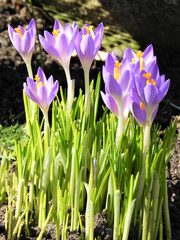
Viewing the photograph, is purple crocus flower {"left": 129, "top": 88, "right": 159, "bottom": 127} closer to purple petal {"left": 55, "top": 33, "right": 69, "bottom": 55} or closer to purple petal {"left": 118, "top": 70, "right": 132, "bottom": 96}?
purple petal {"left": 118, "top": 70, "right": 132, "bottom": 96}

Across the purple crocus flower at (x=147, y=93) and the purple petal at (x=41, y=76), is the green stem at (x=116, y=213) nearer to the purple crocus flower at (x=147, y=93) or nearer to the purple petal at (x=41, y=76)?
the purple crocus flower at (x=147, y=93)

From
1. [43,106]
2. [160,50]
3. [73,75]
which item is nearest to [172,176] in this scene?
[43,106]

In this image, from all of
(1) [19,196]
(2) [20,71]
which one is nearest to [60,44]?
(1) [19,196]

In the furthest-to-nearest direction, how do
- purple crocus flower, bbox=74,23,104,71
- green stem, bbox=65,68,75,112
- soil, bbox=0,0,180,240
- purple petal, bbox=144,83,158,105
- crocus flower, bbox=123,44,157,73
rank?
soil, bbox=0,0,180,240, green stem, bbox=65,68,75,112, purple crocus flower, bbox=74,23,104,71, crocus flower, bbox=123,44,157,73, purple petal, bbox=144,83,158,105

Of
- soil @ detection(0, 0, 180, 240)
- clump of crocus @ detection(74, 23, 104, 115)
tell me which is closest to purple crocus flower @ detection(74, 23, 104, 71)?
clump of crocus @ detection(74, 23, 104, 115)

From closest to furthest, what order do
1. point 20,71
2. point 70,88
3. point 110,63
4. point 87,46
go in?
point 110,63, point 87,46, point 70,88, point 20,71

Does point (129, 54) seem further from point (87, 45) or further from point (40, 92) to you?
point (40, 92)
